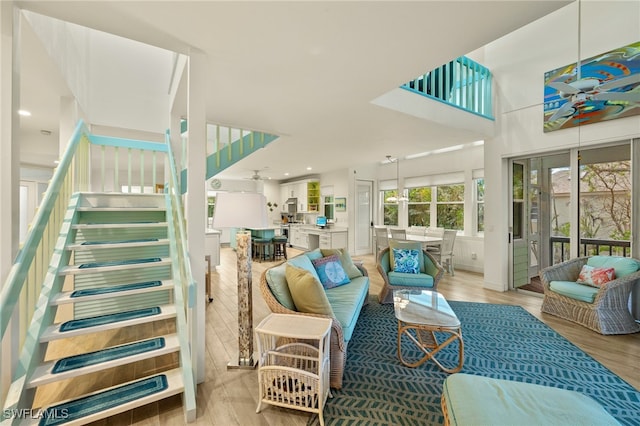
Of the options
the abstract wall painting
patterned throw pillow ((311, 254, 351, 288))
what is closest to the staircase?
patterned throw pillow ((311, 254, 351, 288))

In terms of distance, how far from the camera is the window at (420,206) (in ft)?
22.1

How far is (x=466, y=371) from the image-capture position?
223 cm

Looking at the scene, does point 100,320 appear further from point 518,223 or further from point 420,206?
point 420,206

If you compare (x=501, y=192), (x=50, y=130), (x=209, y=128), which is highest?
(x=209, y=128)

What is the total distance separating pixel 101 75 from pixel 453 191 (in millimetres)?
6745

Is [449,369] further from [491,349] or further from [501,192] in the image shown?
[501,192]

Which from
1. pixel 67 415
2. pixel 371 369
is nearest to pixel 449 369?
pixel 371 369

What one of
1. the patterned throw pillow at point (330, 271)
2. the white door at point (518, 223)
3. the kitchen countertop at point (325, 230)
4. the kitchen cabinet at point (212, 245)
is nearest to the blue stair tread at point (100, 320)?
the patterned throw pillow at point (330, 271)

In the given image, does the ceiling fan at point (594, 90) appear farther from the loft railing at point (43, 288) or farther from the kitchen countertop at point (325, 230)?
the kitchen countertop at point (325, 230)

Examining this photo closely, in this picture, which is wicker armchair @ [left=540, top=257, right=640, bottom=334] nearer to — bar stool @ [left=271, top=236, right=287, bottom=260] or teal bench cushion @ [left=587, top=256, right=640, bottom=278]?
teal bench cushion @ [left=587, top=256, right=640, bottom=278]

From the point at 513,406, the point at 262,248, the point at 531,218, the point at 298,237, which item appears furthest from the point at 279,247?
the point at 513,406

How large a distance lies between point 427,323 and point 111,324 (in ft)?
7.96

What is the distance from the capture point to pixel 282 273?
2461mm

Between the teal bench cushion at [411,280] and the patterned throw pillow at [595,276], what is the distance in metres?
1.77
